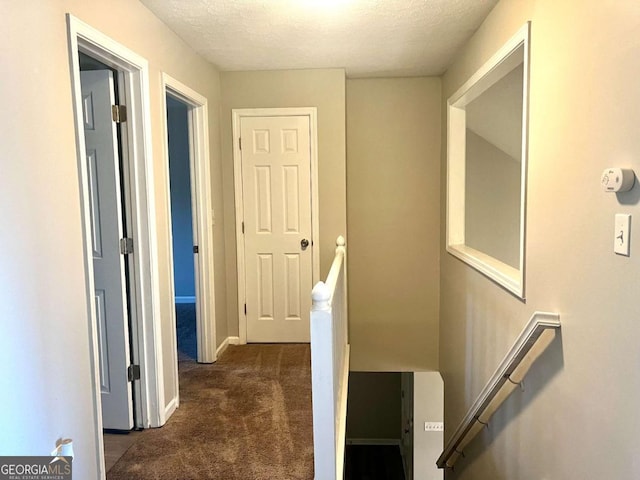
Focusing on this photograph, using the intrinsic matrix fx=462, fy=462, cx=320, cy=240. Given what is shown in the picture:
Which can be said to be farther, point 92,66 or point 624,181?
point 92,66

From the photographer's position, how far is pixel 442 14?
271 cm

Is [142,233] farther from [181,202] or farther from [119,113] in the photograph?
[181,202]

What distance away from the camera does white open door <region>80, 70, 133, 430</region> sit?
239 centimetres

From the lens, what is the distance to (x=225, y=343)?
3.97m

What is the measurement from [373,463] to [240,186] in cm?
490

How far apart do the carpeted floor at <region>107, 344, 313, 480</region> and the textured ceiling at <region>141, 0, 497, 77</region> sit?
2.32 metres

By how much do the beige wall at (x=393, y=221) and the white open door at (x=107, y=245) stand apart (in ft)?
7.84

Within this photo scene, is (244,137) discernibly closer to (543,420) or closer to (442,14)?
(442,14)

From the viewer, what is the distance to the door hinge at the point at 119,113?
241cm

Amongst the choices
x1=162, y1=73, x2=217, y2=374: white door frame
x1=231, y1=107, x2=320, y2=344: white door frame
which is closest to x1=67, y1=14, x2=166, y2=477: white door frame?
x1=162, y1=73, x2=217, y2=374: white door frame

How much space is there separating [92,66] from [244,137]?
5.06ft

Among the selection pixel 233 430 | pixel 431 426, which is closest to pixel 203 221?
pixel 233 430

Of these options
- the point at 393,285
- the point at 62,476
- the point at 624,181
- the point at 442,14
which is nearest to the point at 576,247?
the point at 624,181

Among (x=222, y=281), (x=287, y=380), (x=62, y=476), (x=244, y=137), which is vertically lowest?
(x=287, y=380)
